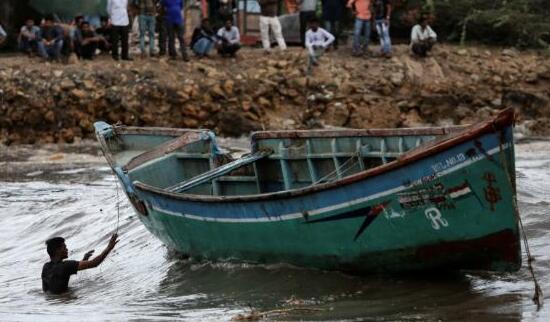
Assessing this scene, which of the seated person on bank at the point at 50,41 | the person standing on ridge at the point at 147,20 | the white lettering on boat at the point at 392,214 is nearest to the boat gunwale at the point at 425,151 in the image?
the white lettering on boat at the point at 392,214

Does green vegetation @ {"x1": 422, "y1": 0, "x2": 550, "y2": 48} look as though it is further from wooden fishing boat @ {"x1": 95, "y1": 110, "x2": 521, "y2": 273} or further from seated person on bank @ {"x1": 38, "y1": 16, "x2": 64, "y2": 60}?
wooden fishing boat @ {"x1": 95, "y1": 110, "x2": 521, "y2": 273}

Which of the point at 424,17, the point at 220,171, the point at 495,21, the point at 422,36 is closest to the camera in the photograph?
the point at 220,171

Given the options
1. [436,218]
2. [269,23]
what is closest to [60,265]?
[436,218]

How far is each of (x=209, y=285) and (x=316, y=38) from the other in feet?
39.0

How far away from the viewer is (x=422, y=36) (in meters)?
23.8

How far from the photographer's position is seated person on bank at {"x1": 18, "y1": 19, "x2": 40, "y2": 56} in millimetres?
23109

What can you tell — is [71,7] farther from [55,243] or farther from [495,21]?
[55,243]

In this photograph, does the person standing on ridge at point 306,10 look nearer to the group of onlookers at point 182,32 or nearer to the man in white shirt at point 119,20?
the group of onlookers at point 182,32

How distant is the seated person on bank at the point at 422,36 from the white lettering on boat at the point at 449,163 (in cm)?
1388

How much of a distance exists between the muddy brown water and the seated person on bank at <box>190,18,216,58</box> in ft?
23.4

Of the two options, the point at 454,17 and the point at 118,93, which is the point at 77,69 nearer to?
the point at 118,93

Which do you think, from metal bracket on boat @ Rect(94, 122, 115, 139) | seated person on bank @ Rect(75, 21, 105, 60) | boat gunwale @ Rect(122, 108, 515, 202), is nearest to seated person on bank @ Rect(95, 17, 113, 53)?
seated person on bank @ Rect(75, 21, 105, 60)

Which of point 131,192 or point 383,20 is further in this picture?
point 383,20

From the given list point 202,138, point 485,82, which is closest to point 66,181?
point 202,138
